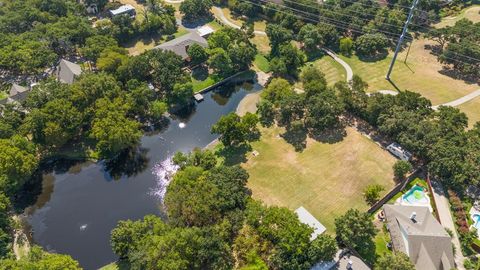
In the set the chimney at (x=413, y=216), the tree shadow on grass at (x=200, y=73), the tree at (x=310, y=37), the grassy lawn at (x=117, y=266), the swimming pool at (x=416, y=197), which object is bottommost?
the grassy lawn at (x=117, y=266)

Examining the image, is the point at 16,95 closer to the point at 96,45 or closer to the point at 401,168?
the point at 96,45

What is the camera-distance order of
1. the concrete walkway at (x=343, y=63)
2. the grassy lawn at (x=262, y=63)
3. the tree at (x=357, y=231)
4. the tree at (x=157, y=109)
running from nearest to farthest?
1. the tree at (x=357, y=231)
2. the tree at (x=157, y=109)
3. the concrete walkway at (x=343, y=63)
4. the grassy lawn at (x=262, y=63)

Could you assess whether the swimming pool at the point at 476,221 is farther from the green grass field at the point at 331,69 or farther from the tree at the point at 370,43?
the tree at the point at 370,43

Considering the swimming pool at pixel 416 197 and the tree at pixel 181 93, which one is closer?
the swimming pool at pixel 416 197

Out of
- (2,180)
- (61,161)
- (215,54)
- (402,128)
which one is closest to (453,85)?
(402,128)

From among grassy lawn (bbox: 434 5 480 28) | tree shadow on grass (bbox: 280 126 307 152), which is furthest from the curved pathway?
grassy lawn (bbox: 434 5 480 28)

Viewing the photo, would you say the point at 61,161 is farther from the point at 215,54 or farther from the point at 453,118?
the point at 453,118

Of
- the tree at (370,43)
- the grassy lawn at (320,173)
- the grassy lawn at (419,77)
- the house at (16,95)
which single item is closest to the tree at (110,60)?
the house at (16,95)
